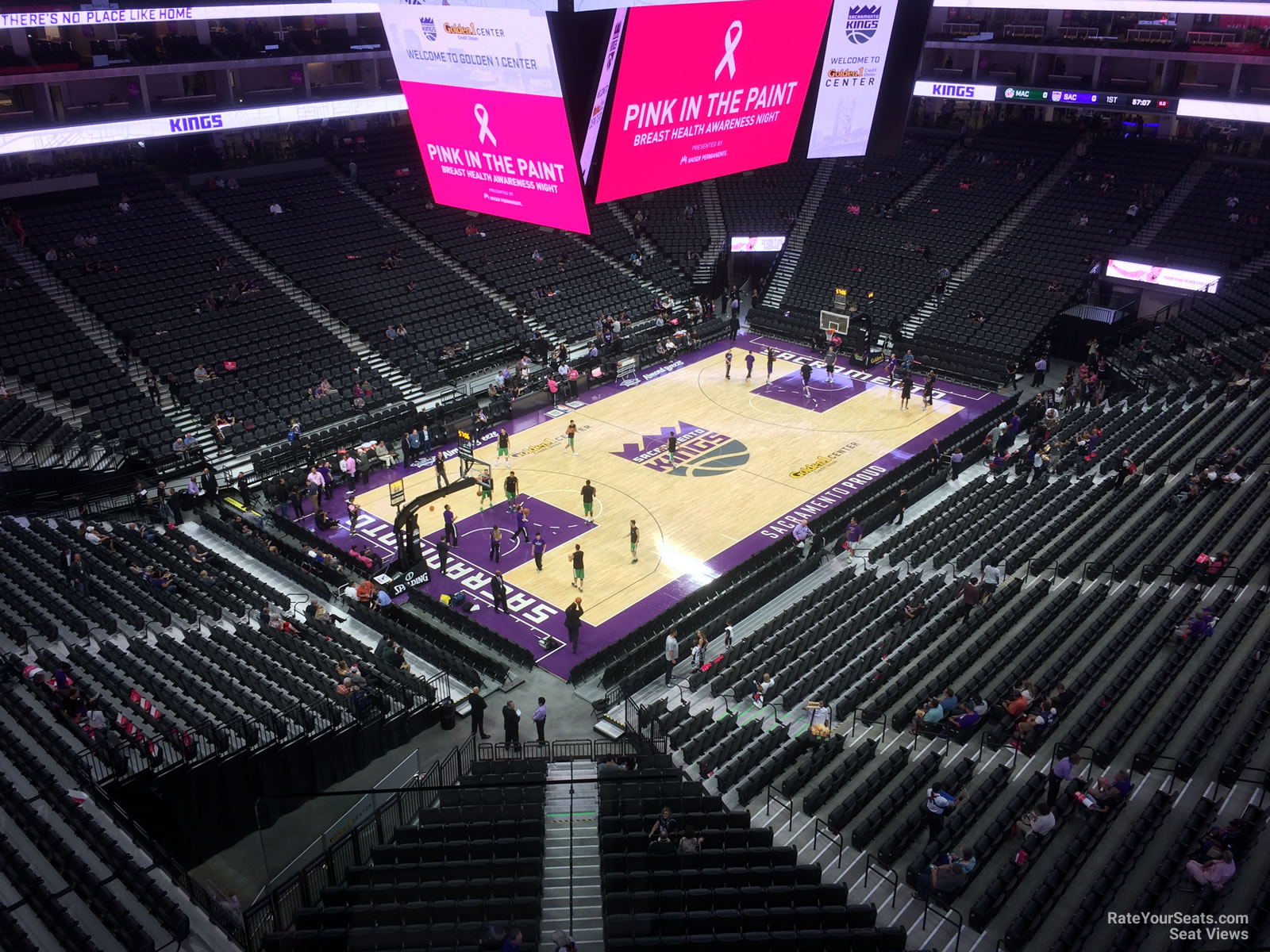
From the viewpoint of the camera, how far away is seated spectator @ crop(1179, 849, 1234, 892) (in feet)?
44.8

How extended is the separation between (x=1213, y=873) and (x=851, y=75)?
17670 mm

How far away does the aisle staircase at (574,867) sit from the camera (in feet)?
45.0

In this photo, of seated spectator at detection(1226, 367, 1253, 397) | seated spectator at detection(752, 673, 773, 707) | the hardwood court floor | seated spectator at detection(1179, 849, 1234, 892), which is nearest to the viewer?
seated spectator at detection(1179, 849, 1234, 892)

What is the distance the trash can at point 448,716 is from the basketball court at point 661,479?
3.17m

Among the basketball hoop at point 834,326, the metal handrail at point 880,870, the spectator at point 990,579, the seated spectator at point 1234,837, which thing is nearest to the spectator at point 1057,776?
the seated spectator at point 1234,837

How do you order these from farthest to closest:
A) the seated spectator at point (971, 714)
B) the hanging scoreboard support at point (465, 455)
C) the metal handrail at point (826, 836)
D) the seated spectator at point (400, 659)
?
the hanging scoreboard support at point (465, 455) < the seated spectator at point (400, 659) < the seated spectator at point (971, 714) < the metal handrail at point (826, 836)

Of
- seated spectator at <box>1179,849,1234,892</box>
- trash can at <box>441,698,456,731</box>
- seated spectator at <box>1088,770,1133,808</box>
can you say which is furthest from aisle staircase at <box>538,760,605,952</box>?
seated spectator at <box>1179,849,1234,892</box>

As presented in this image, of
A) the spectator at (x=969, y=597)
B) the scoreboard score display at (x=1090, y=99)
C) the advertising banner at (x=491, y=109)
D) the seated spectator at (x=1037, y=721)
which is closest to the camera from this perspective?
the seated spectator at (x=1037, y=721)

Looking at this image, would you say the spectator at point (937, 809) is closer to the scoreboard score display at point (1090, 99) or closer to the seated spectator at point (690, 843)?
the seated spectator at point (690, 843)

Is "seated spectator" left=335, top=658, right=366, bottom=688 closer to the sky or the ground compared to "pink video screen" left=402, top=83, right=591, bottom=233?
closer to the ground

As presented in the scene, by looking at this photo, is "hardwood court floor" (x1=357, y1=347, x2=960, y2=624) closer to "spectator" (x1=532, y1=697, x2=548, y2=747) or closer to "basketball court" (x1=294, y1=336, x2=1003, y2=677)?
"basketball court" (x1=294, y1=336, x2=1003, y2=677)

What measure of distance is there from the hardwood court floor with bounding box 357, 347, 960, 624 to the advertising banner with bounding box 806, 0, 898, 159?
34.6 feet

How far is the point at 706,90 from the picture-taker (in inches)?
811

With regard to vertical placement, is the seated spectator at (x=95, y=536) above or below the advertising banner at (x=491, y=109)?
below
